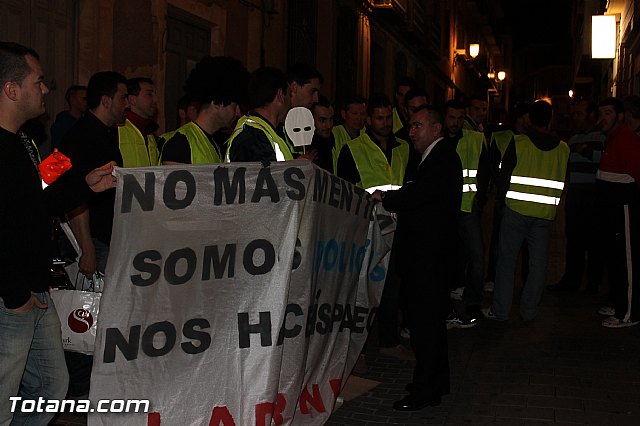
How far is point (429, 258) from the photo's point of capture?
18.5 ft

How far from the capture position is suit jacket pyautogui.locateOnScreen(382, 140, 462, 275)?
5598 mm

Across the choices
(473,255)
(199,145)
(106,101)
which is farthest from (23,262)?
(473,255)

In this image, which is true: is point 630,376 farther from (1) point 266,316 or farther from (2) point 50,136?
(2) point 50,136

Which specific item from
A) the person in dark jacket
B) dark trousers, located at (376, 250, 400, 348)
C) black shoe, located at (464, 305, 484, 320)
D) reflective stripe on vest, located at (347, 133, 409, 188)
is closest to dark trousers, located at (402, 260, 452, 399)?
dark trousers, located at (376, 250, 400, 348)

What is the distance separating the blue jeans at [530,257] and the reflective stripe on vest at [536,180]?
11cm

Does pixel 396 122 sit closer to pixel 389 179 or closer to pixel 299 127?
pixel 389 179

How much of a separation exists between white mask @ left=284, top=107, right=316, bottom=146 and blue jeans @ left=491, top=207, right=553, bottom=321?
11.7 ft

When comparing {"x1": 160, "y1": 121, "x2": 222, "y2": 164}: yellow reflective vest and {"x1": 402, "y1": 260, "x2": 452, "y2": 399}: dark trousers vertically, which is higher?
{"x1": 160, "y1": 121, "x2": 222, "y2": 164}: yellow reflective vest

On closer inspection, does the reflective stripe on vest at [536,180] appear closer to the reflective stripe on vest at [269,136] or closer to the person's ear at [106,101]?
the reflective stripe on vest at [269,136]

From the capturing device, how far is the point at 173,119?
10641 millimetres

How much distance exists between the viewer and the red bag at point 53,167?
12.8 ft

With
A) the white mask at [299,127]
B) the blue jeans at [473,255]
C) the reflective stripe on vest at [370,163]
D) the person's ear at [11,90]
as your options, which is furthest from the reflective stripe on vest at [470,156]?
the person's ear at [11,90]

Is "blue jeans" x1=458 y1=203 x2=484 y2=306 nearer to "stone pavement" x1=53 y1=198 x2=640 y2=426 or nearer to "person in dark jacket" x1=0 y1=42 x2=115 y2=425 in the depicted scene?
"stone pavement" x1=53 y1=198 x2=640 y2=426

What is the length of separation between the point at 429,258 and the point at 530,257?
277 cm
